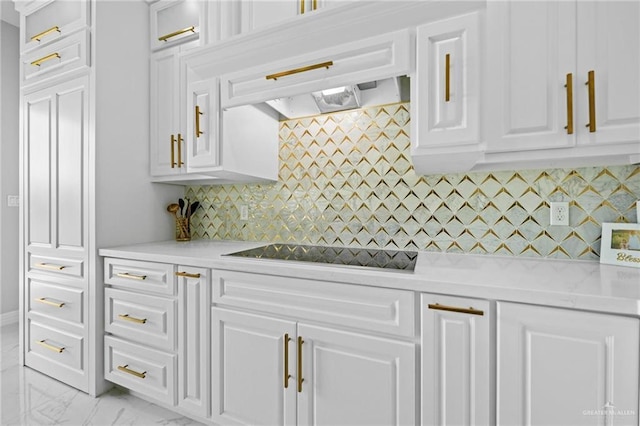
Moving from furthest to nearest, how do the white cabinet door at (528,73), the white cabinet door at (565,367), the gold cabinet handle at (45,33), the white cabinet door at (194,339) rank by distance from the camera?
the gold cabinet handle at (45,33) < the white cabinet door at (194,339) < the white cabinet door at (528,73) < the white cabinet door at (565,367)

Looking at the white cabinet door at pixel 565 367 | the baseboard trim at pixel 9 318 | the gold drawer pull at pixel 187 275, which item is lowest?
the baseboard trim at pixel 9 318

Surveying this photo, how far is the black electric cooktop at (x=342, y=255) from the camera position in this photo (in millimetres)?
1426

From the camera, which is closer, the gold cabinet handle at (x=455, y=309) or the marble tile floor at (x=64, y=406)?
the gold cabinet handle at (x=455, y=309)

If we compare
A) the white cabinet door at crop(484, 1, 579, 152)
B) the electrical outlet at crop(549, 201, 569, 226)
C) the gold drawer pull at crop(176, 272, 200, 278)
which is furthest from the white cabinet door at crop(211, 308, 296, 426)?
the electrical outlet at crop(549, 201, 569, 226)

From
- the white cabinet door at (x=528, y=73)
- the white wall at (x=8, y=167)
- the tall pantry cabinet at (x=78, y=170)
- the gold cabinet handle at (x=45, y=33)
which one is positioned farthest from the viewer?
the white wall at (x=8, y=167)

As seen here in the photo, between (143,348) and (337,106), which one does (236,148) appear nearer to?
(337,106)

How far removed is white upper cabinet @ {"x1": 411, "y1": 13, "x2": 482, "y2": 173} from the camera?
126 centimetres

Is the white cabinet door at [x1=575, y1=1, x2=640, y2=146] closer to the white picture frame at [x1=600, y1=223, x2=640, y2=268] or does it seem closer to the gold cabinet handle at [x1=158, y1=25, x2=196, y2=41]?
the white picture frame at [x1=600, y1=223, x2=640, y2=268]

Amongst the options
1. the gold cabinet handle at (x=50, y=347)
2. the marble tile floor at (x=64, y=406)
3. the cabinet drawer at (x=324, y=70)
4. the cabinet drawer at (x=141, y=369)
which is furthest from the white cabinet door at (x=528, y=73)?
the gold cabinet handle at (x=50, y=347)

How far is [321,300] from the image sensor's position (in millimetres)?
1357

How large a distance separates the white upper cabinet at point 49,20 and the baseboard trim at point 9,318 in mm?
2469

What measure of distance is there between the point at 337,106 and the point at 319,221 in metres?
0.71

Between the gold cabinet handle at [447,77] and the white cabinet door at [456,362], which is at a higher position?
the gold cabinet handle at [447,77]

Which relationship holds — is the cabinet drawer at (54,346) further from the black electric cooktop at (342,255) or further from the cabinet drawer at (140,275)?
the black electric cooktop at (342,255)
